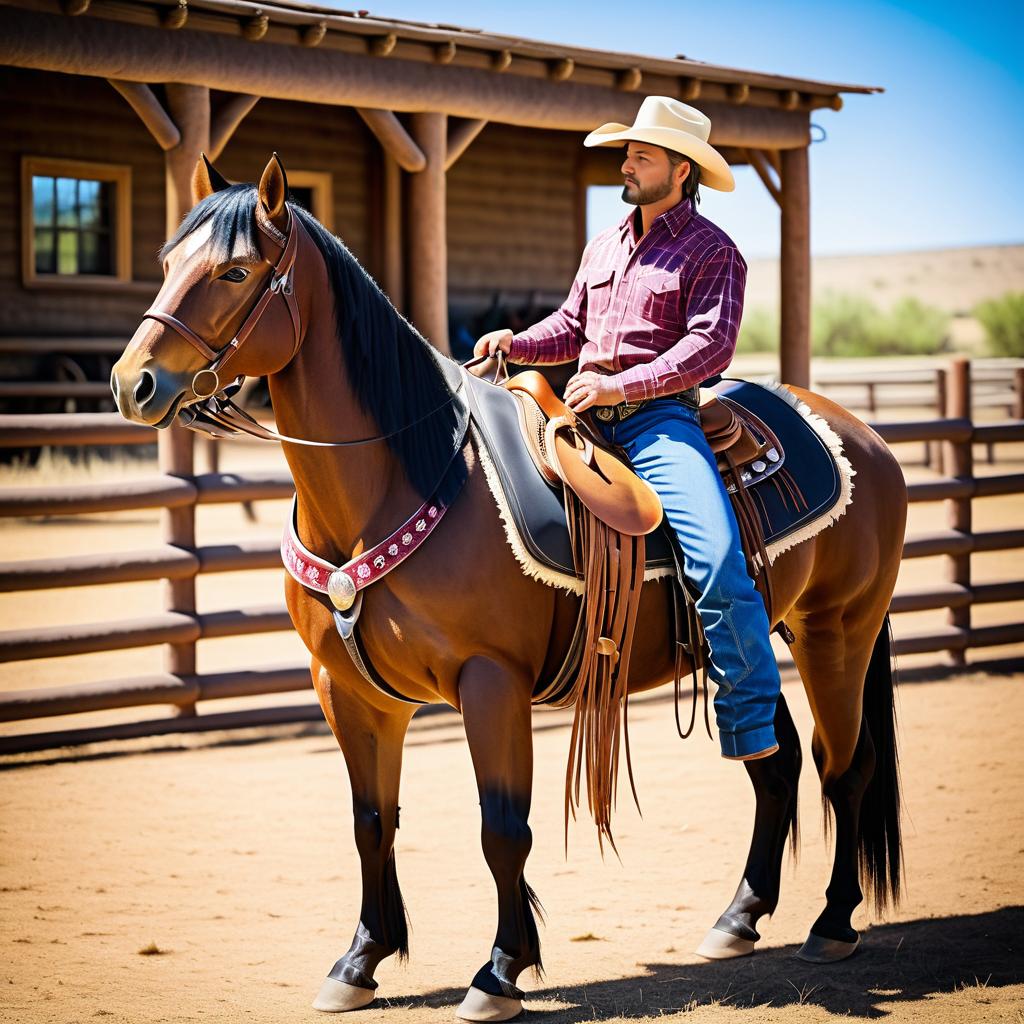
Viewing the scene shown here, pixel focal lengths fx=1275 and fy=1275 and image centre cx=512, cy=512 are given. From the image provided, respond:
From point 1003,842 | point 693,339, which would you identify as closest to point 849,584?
point 693,339

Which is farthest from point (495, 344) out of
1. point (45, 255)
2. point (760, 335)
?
point (760, 335)

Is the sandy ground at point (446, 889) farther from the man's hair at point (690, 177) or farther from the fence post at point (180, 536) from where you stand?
the man's hair at point (690, 177)

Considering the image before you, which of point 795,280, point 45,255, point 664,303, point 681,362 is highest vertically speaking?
point 45,255

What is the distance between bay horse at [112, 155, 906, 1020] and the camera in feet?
9.79

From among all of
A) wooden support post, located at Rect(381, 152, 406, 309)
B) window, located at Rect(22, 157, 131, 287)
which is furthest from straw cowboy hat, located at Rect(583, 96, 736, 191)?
window, located at Rect(22, 157, 131, 287)

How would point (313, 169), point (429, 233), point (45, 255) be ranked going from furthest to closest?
point (313, 169), point (45, 255), point (429, 233)

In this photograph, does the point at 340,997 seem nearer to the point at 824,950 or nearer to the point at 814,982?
the point at 814,982

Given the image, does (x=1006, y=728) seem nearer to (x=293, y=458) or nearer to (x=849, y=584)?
(x=849, y=584)

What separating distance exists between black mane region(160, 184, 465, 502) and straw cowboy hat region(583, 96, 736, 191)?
Result: 0.74 m

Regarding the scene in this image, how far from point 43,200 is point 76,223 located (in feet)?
1.54

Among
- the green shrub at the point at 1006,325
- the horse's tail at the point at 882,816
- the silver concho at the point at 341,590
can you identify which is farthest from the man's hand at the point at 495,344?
the green shrub at the point at 1006,325

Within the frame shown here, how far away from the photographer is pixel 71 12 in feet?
27.8

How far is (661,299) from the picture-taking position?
11.4 feet

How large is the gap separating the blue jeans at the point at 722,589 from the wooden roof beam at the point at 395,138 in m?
7.79
